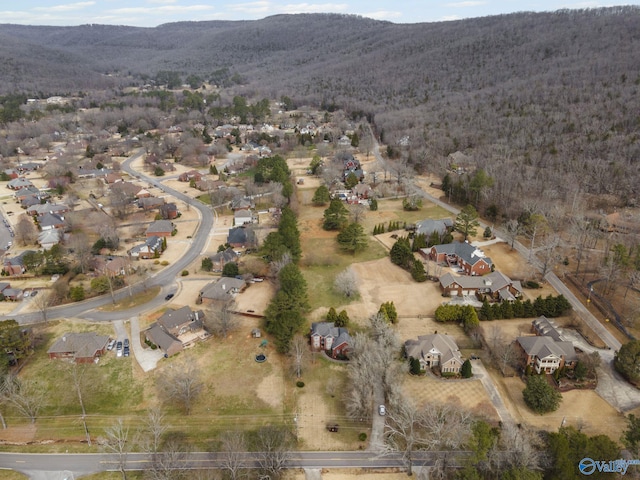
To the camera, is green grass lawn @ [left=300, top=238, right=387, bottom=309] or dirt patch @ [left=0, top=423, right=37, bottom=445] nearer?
dirt patch @ [left=0, top=423, right=37, bottom=445]

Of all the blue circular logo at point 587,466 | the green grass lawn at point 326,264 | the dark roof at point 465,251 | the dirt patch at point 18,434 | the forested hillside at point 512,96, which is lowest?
the green grass lawn at point 326,264

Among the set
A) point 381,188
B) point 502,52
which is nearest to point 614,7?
point 502,52

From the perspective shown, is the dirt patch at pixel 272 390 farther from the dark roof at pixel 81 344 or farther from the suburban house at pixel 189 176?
the suburban house at pixel 189 176

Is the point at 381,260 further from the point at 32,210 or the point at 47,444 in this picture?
the point at 32,210

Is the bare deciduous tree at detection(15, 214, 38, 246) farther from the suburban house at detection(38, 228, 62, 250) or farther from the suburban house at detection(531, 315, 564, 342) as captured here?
the suburban house at detection(531, 315, 564, 342)

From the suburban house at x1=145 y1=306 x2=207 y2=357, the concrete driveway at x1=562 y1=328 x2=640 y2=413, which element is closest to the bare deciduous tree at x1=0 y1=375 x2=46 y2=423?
the suburban house at x1=145 y1=306 x2=207 y2=357

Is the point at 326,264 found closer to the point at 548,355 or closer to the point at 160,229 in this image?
the point at 160,229

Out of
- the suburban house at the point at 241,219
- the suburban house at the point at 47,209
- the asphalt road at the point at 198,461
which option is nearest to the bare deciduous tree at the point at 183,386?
the asphalt road at the point at 198,461
